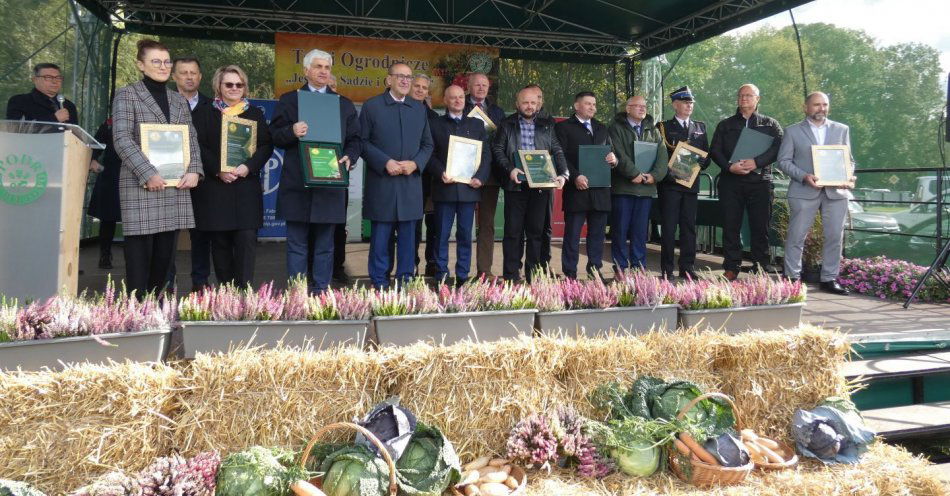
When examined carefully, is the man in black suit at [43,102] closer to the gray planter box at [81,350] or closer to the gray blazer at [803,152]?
the gray planter box at [81,350]

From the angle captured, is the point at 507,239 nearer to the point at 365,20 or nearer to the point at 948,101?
the point at 948,101

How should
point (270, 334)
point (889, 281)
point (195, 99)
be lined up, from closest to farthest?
1. point (270, 334)
2. point (195, 99)
3. point (889, 281)

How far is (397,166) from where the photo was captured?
4094 mm

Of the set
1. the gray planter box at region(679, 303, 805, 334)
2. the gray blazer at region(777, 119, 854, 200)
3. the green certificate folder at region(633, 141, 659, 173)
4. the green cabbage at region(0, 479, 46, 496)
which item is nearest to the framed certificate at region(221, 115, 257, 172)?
the green cabbage at region(0, 479, 46, 496)

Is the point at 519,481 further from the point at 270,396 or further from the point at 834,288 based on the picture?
the point at 834,288

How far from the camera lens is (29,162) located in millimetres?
2738

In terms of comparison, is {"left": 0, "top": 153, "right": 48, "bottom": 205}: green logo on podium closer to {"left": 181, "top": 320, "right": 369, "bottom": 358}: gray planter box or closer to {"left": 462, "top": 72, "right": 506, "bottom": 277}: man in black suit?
{"left": 181, "top": 320, "right": 369, "bottom": 358}: gray planter box

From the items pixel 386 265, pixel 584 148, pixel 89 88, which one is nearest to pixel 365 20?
pixel 89 88

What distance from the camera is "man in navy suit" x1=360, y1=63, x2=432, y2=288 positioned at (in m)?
4.15

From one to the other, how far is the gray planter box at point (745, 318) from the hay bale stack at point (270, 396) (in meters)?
1.59

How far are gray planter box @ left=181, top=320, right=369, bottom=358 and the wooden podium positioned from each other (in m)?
0.73

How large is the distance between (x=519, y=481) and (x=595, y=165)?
322 centimetres

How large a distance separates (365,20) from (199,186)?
225 inches

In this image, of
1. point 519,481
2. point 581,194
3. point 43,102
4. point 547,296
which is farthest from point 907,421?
point 43,102
